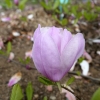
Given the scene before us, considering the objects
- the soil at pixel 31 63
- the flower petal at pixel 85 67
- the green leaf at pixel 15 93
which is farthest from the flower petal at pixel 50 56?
the flower petal at pixel 85 67

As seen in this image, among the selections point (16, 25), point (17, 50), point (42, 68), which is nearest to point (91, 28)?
point (16, 25)

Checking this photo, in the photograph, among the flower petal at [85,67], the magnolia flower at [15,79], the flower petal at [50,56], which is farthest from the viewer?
the flower petal at [85,67]

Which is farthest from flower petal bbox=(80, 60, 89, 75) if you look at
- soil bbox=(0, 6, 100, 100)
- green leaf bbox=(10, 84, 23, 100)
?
green leaf bbox=(10, 84, 23, 100)

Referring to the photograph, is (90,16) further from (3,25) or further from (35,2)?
(35,2)

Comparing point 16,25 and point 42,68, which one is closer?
point 42,68

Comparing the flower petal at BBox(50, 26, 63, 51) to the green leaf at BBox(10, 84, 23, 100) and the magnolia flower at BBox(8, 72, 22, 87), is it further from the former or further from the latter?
the magnolia flower at BBox(8, 72, 22, 87)

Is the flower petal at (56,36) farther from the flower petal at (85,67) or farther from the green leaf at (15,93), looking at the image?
the flower petal at (85,67)

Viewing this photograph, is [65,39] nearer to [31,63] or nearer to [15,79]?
[15,79]
